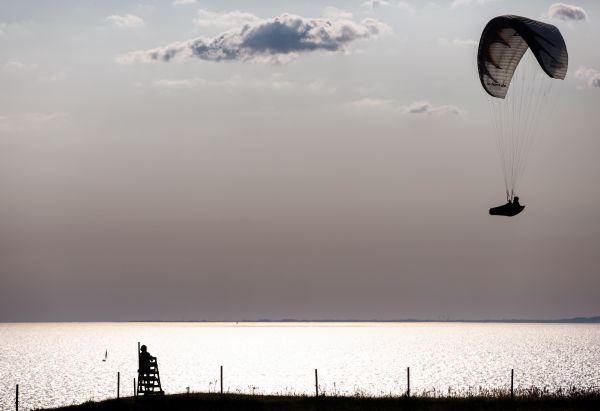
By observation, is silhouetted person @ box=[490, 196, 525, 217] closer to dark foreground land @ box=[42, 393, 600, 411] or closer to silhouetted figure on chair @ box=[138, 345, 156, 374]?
dark foreground land @ box=[42, 393, 600, 411]

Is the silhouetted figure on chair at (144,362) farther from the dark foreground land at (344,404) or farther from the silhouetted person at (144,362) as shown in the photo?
the dark foreground land at (344,404)

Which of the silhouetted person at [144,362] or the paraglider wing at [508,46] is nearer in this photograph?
the paraglider wing at [508,46]

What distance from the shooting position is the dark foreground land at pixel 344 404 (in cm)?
4681

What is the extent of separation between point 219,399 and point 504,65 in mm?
22470

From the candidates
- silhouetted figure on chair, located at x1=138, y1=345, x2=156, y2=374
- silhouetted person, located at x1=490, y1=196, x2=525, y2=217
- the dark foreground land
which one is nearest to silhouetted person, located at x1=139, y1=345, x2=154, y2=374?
silhouetted figure on chair, located at x1=138, y1=345, x2=156, y2=374

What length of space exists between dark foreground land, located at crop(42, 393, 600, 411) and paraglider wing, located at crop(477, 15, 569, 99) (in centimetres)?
1549

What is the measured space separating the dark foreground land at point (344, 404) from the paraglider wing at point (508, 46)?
15.5m

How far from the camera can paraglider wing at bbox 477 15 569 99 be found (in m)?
47.2

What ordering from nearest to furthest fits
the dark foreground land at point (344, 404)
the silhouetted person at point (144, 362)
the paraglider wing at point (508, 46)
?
the dark foreground land at point (344, 404) < the paraglider wing at point (508, 46) < the silhouetted person at point (144, 362)

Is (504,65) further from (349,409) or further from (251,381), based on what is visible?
(251,381)

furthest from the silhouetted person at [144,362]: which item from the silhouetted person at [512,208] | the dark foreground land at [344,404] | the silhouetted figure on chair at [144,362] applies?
the silhouetted person at [512,208]

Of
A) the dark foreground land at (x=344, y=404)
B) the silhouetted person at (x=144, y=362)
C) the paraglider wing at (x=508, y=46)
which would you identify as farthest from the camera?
the silhouetted person at (x=144, y=362)

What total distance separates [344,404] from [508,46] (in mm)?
20086

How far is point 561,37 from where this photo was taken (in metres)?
47.9
